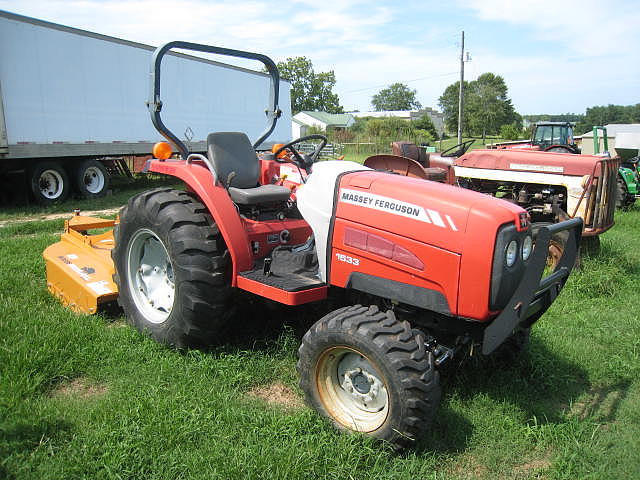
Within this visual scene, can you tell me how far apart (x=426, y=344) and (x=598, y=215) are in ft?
14.9

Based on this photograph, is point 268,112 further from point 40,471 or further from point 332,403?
point 40,471

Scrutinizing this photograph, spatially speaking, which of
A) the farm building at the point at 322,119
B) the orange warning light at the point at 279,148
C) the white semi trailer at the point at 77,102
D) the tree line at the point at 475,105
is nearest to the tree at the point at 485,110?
the tree line at the point at 475,105

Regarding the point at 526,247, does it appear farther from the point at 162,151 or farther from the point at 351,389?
the point at 162,151

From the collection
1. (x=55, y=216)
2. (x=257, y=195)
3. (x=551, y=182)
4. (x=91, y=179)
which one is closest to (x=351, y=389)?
(x=257, y=195)

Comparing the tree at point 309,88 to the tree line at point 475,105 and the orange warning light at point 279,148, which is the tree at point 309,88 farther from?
the orange warning light at point 279,148

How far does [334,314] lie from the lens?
2822 mm

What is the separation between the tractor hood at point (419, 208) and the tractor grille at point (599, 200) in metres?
4.13

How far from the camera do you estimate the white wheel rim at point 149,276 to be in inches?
153

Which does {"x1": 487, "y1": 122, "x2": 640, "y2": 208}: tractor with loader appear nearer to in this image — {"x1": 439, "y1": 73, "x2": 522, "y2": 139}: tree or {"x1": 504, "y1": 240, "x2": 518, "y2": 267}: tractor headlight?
{"x1": 504, "y1": 240, "x2": 518, "y2": 267}: tractor headlight

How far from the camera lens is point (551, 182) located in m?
6.96

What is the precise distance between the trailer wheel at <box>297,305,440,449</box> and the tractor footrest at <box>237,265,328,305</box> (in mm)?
278

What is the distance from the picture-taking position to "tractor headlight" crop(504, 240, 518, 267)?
8.41 ft

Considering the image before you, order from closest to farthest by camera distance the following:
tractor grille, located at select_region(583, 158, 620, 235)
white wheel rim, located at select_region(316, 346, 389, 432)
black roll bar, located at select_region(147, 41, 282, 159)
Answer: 1. white wheel rim, located at select_region(316, 346, 389, 432)
2. black roll bar, located at select_region(147, 41, 282, 159)
3. tractor grille, located at select_region(583, 158, 620, 235)

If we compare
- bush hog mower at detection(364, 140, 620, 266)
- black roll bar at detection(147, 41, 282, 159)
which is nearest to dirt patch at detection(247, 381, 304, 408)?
black roll bar at detection(147, 41, 282, 159)
